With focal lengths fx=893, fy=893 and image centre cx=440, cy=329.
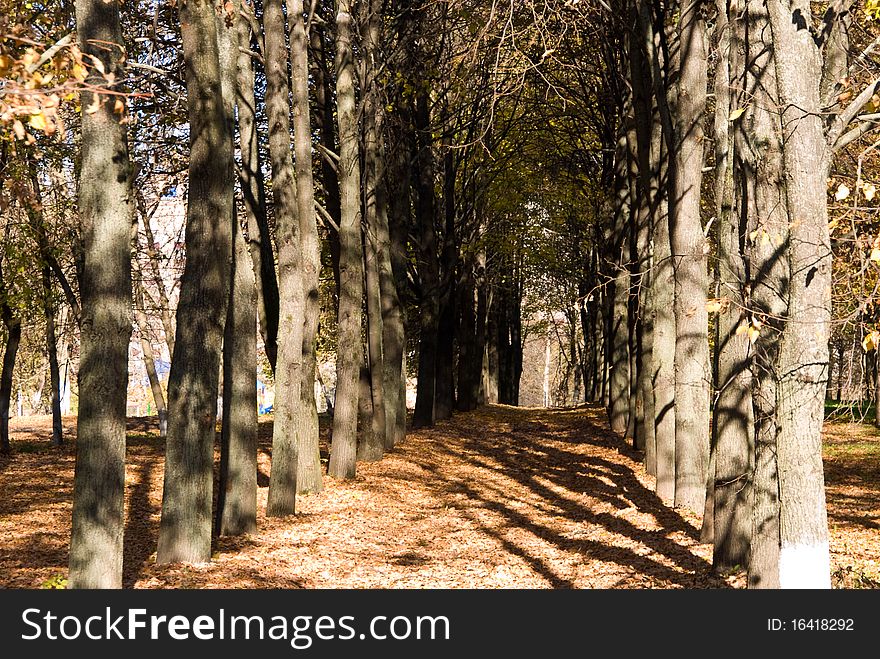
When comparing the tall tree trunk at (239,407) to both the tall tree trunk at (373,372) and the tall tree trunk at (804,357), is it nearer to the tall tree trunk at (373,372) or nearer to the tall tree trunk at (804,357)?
the tall tree trunk at (373,372)

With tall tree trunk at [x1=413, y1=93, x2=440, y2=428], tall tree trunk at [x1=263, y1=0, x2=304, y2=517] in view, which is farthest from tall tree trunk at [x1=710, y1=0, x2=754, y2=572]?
tall tree trunk at [x1=413, y1=93, x2=440, y2=428]

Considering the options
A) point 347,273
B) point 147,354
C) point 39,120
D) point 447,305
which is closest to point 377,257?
point 347,273

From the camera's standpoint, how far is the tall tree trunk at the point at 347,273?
1547cm

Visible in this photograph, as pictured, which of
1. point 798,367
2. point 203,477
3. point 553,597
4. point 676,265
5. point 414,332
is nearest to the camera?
point 798,367

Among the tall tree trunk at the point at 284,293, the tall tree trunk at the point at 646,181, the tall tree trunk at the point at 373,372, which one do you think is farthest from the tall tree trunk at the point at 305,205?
the tall tree trunk at the point at 646,181

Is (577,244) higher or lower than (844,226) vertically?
higher

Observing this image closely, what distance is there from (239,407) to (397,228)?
1129cm

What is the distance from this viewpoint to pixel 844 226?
8766mm

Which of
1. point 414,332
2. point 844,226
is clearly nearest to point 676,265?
point 844,226

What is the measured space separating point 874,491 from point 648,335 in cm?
475

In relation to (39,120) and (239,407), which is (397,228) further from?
(39,120)

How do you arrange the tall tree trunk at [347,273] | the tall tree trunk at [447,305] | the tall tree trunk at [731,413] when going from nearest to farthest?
the tall tree trunk at [731,413], the tall tree trunk at [347,273], the tall tree trunk at [447,305]

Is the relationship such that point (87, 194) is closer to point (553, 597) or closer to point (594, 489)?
point (553, 597)

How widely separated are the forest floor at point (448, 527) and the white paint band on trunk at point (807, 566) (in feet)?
5.84
